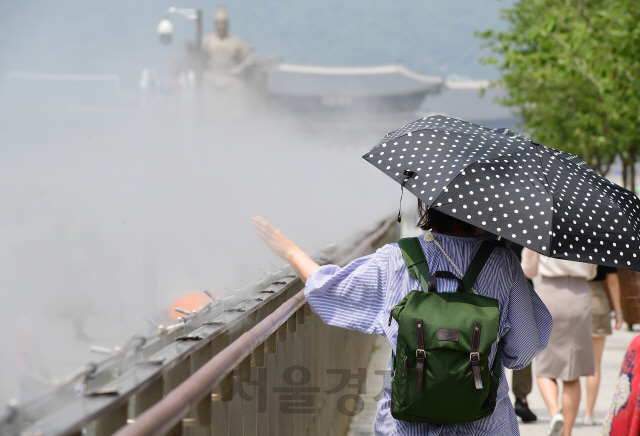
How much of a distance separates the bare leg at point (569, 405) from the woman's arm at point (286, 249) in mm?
3169

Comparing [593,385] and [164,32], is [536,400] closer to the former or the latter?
[593,385]

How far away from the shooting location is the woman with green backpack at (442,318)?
213 cm

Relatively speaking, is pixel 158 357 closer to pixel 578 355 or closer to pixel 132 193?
pixel 578 355

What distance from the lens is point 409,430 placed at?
2.32 m

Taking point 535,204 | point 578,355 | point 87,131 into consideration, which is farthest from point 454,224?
point 87,131

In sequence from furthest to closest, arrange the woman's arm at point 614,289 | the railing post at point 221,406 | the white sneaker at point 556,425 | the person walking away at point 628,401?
the woman's arm at point 614,289
the white sneaker at point 556,425
the person walking away at point 628,401
the railing post at point 221,406

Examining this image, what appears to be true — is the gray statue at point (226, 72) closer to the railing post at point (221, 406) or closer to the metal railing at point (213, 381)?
the metal railing at point (213, 381)

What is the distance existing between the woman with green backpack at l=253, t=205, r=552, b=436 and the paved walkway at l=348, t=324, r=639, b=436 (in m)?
2.64

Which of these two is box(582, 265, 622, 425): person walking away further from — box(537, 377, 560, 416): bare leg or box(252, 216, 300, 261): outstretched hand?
box(252, 216, 300, 261): outstretched hand

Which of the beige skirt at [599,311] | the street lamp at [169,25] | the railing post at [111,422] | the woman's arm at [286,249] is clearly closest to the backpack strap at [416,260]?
the woman's arm at [286,249]

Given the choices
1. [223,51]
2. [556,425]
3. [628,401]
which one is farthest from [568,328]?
[223,51]

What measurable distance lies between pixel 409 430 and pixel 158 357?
838mm

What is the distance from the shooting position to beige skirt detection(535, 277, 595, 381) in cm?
516

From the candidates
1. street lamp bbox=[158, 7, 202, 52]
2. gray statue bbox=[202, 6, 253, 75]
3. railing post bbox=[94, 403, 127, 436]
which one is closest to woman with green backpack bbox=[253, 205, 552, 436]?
railing post bbox=[94, 403, 127, 436]
